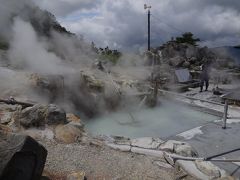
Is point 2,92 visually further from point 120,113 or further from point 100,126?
point 120,113

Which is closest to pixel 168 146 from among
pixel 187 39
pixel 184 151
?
pixel 184 151

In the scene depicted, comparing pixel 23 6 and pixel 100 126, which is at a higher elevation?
pixel 23 6

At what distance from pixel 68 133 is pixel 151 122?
408cm

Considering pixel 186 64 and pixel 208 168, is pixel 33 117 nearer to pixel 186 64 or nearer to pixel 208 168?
pixel 208 168

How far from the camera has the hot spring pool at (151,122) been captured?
27.4 ft

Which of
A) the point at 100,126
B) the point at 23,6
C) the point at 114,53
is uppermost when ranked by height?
the point at 23,6

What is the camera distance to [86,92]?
10109 mm

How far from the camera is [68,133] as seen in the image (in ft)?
19.7

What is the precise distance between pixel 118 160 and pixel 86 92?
17.0 ft

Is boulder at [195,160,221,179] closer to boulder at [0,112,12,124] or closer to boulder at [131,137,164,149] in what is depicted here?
boulder at [131,137,164,149]

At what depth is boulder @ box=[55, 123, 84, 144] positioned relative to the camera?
5.84 meters

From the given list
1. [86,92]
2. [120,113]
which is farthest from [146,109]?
[86,92]

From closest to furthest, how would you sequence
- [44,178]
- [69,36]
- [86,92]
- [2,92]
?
1. [44,178]
2. [2,92]
3. [86,92]
4. [69,36]

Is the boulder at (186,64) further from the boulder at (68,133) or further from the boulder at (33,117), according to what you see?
the boulder at (33,117)
